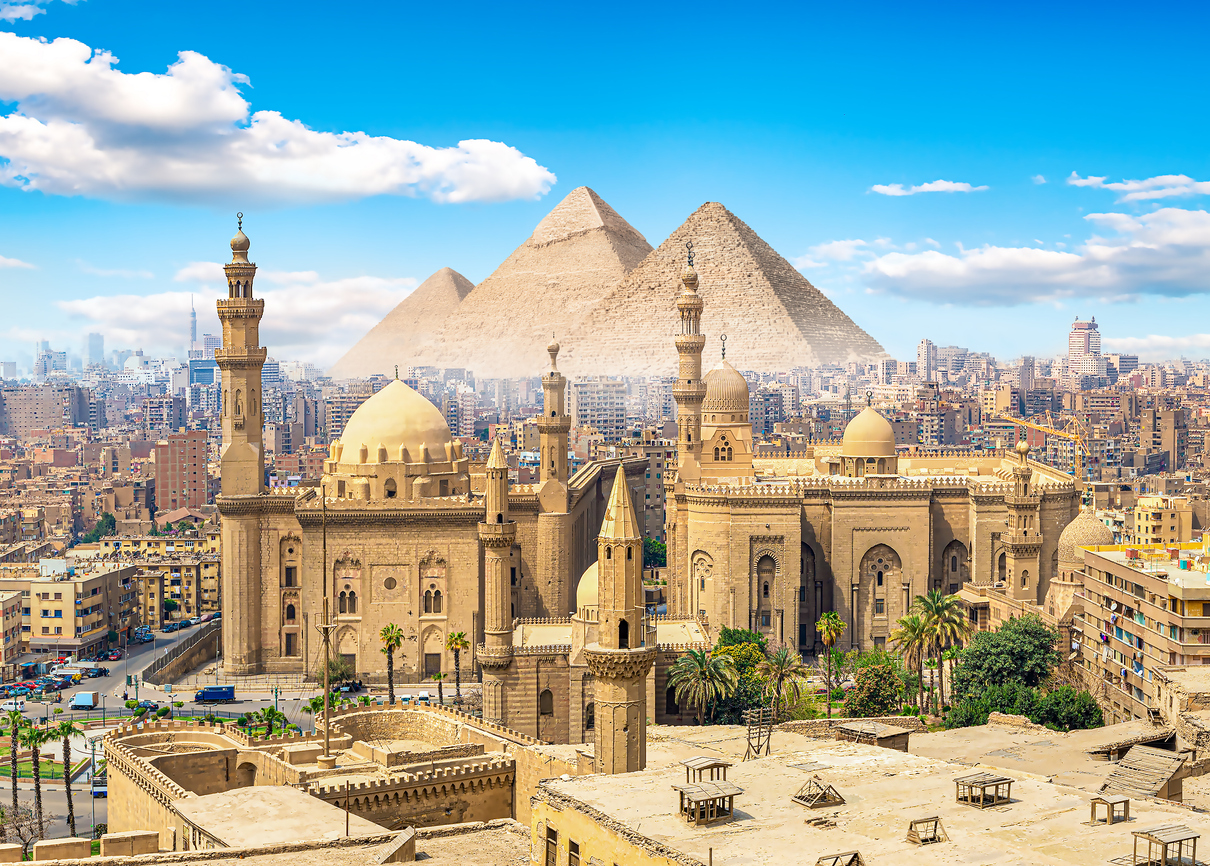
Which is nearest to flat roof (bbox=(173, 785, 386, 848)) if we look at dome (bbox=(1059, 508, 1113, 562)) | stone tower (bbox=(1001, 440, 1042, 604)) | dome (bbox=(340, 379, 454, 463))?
dome (bbox=(340, 379, 454, 463))

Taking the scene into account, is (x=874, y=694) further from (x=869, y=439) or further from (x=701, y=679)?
(x=869, y=439)

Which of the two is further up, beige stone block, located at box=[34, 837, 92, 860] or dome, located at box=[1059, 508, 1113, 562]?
dome, located at box=[1059, 508, 1113, 562]

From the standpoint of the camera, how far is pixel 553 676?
32.2 metres

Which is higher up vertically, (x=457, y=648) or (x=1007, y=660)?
(x=1007, y=660)

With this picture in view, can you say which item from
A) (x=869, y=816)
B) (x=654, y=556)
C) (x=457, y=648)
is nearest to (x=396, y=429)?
(x=457, y=648)

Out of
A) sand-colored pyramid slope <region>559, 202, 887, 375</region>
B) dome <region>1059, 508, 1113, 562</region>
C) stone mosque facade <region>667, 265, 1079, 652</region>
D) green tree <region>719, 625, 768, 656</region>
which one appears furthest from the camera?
sand-colored pyramid slope <region>559, 202, 887, 375</region>

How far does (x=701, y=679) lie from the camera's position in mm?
31797

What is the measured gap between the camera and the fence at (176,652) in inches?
1697

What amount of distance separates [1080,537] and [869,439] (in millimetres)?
8178

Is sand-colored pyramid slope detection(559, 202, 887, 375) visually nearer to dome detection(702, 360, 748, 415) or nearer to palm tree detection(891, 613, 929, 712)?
dome detection(702, 360, 748, 415)

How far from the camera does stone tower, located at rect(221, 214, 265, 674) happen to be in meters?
41.9

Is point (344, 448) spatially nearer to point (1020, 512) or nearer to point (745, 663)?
point (745, 663)

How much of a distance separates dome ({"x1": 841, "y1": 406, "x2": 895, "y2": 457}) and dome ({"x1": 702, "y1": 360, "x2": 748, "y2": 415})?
5484 mm

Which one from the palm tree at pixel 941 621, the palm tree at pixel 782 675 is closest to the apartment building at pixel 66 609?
the palm tree at pixel 782 675
